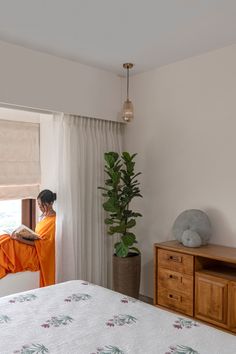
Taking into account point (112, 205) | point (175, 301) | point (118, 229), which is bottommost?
point (175, 301)

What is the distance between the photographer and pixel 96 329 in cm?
177

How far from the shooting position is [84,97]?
371 centimetres

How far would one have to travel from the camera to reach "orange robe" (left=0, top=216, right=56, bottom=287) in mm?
3316

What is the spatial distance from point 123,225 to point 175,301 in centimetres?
94

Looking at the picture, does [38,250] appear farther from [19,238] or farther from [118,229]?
[118,229]

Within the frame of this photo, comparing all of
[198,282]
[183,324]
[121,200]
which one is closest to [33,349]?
[183,324]

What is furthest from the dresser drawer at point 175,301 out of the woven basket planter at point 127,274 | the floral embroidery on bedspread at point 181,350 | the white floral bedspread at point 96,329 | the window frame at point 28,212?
the window frame at point 28,212

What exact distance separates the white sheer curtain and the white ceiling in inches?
31.6

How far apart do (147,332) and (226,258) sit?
4.10 ft

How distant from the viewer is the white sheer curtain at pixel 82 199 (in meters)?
3.63

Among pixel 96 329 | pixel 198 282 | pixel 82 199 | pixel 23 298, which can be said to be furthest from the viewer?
pixel 82 199

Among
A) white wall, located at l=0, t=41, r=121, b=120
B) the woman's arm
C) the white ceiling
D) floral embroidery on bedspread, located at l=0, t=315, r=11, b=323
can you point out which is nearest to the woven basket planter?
the woman's arm

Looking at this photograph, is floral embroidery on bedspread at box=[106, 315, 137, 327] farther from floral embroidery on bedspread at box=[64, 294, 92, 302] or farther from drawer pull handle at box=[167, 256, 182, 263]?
drawer pull handle at box=[167, 256, 182, 263]

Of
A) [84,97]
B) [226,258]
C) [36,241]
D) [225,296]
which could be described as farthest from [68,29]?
[225,296]
